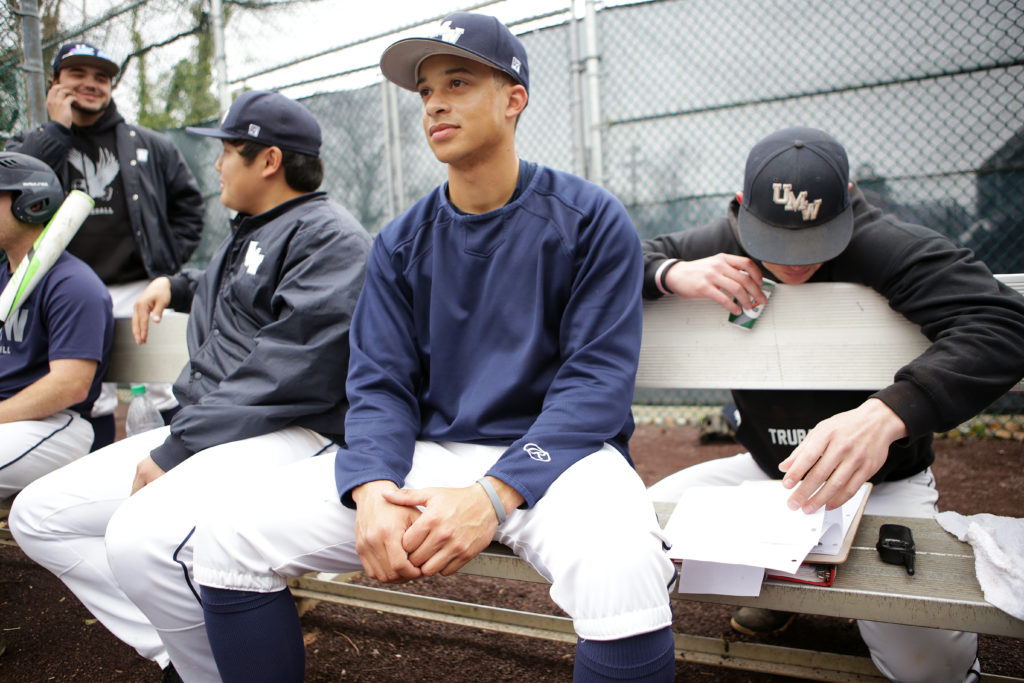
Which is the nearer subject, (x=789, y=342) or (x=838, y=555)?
(x=838, y=555)

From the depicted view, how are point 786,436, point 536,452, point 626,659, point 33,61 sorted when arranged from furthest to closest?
point 33,61 → point 786,436 → point 536,452 → point 626,659

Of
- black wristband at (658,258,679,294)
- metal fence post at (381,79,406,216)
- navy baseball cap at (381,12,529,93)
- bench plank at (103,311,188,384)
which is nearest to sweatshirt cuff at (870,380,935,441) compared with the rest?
black wristband at (658,258,679,294)

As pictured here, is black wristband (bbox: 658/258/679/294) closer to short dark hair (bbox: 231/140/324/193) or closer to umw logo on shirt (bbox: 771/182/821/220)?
umw logo on shirt (bbox: 771/182/821/220)

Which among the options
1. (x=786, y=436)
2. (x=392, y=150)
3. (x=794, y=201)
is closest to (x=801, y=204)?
(x=794, y=201)

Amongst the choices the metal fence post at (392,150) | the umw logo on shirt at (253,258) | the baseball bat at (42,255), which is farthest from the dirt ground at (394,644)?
the metal fence post at (392,150)

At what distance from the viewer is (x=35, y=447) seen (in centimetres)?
265

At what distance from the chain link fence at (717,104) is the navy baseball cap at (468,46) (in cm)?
321

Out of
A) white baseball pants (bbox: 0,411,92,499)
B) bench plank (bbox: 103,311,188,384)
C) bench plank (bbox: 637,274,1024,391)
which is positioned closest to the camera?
bench plank (bbox: 637,274,1024,391)

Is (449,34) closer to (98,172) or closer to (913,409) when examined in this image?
(913,409)

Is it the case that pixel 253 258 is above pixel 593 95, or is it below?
below

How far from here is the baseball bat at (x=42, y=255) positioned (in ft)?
8.99

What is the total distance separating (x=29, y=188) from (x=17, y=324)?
20.1 inches

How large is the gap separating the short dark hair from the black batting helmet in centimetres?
86

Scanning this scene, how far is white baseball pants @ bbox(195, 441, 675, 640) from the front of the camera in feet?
4.66
